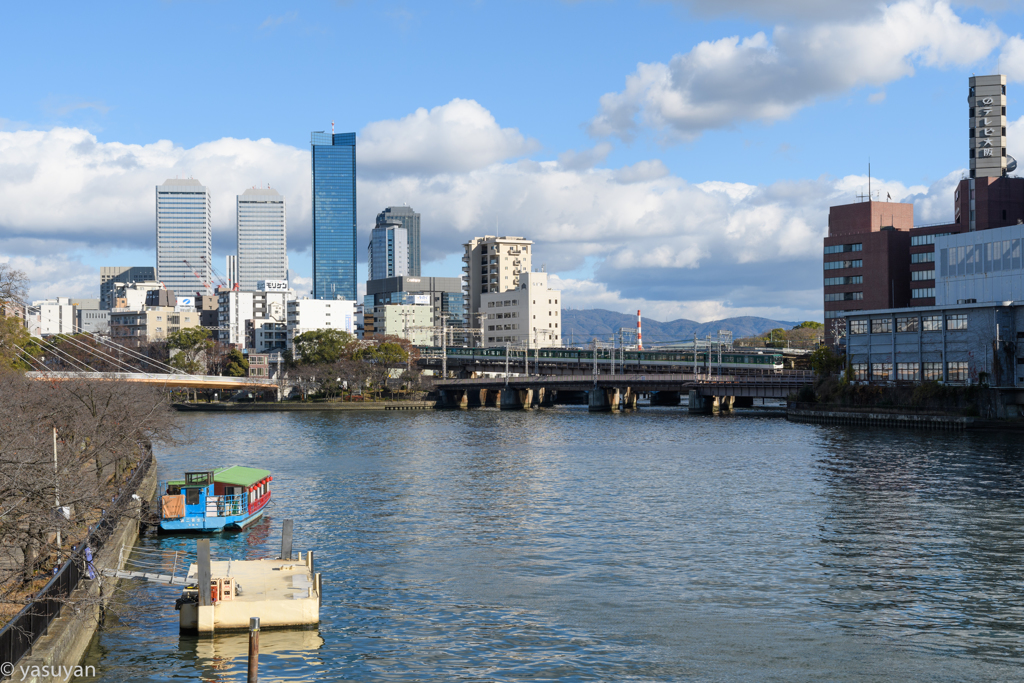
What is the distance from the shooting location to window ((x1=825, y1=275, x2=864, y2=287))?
128m

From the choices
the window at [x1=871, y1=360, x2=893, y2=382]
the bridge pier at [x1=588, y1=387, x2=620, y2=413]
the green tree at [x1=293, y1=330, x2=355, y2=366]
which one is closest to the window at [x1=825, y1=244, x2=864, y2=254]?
the bridge pier at [x1=588, y1=387, x2=620, y2=413]

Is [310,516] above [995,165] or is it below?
below

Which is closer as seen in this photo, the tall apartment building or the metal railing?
the metal railing

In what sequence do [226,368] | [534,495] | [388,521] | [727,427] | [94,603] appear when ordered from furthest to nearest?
[226,368] < [727,427] < [534,495] < [388,521] < [94,603]

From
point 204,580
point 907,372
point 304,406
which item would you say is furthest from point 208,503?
point 304,406

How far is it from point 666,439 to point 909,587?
52814 millimetres

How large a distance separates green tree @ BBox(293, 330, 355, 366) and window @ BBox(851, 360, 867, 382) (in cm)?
7930

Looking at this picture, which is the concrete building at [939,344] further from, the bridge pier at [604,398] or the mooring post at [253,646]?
the mooring post at [253,646]

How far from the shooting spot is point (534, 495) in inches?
1869

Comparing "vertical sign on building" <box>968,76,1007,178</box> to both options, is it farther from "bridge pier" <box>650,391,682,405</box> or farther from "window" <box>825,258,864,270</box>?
"bridge pier" <box>650,391,682,405</box>

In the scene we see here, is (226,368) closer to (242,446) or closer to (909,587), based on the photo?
(242,446)

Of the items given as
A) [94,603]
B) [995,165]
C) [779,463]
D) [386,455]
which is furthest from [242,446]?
[995,165]

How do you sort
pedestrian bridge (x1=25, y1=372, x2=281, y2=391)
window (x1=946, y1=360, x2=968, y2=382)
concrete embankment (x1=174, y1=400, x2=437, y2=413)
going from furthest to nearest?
concrete embankment (x1=174, y1=400, x2=437, y2=413) < pedestrian bridge (x1=25, y1=372, x2=281, y2=391) < window (x1=946, y1=360, x2=968, y2=382)

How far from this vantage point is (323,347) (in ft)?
483
